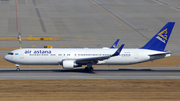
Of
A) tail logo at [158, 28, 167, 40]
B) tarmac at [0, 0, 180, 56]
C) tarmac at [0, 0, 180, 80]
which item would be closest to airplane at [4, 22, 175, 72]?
tail logo at [158, 28, 167, 40]

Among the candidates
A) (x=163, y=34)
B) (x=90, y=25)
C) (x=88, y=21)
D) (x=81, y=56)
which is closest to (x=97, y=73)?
(x=81, y=56)

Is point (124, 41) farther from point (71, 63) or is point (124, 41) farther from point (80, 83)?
point (80, 83)

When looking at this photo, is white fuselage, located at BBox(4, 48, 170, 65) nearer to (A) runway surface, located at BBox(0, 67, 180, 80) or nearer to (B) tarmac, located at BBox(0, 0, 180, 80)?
(A) runway surface, located at BBox(0, 67, 180, 80)

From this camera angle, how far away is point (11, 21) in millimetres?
109000

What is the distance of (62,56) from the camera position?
55.1 m

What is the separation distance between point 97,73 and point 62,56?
7.03 meters

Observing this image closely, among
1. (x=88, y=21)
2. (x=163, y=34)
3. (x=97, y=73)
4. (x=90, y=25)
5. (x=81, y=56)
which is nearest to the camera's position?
(x=97, y=73)

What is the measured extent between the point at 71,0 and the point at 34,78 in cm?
10133

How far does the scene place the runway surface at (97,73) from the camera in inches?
2035

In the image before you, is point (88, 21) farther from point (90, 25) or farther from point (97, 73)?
point (97, 73)

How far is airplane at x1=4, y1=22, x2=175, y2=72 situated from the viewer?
54.5m

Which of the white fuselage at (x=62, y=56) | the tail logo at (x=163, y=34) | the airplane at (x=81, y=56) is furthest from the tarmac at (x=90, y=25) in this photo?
the tail logo at (x=163, y=34)

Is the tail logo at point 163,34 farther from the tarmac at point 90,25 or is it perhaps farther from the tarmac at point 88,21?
the tarmac at point 88,21

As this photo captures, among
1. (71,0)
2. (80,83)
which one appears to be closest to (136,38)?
(80,83)
